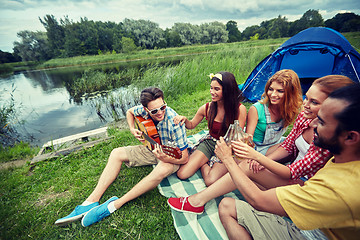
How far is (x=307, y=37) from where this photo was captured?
3.84 m

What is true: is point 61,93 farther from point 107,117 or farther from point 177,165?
point 177,165

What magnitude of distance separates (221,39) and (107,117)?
1967 inches

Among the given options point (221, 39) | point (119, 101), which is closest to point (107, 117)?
point (119, 101)

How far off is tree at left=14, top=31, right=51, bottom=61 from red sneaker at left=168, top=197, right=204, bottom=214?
47715 mm

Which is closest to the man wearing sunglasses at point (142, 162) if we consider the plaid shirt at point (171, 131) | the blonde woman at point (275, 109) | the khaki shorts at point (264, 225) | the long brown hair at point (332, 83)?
the plaid shirt at point (171, 131)

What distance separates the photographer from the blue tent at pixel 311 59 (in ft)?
11.7

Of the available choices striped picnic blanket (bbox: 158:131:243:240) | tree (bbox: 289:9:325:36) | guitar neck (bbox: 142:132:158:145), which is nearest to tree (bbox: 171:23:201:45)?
tree (bbox: 289:9:325:36)

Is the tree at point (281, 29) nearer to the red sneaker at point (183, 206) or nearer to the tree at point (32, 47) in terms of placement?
the red sneaker at point (183, 206)

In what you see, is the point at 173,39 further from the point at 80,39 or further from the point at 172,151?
the point at 172,151

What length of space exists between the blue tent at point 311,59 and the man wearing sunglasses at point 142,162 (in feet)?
11.5

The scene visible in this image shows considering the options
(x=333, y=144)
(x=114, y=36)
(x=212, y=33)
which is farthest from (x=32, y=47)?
(x=333, y=144)

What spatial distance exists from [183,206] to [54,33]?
191ft

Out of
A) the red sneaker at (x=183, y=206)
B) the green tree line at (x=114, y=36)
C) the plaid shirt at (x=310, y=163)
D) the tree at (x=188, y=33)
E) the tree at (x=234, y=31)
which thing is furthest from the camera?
the tree at (x=234, y=31)

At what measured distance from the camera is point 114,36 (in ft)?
140
